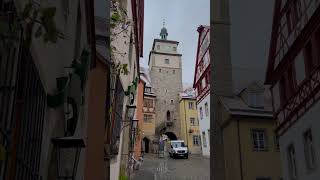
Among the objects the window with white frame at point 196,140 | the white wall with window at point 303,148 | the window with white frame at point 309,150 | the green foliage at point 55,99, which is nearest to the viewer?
the green foliage at point 55,99

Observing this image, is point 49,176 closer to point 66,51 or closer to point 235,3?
point 66,51

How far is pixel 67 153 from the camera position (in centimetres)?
633

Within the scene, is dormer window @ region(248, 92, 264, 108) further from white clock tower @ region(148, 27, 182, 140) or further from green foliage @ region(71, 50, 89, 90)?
white clock tower @ region(148, 27, 182, 140)

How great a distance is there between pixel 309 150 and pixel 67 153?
1208cm

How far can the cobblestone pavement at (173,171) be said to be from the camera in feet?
116

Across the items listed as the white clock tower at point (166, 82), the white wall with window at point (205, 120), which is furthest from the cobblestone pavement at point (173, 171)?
the white clock tower at point (166, 82)

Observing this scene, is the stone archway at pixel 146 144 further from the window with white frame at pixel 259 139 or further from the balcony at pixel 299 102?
the balcony at pixel 299 102

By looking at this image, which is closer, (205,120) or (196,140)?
(205,120)

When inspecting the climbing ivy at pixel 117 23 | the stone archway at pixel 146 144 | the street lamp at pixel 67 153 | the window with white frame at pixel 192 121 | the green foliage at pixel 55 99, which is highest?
the window with white frame at pixel 192 121

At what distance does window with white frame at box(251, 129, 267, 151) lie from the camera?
2753 cm

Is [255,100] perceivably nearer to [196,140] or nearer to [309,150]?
[309,150]

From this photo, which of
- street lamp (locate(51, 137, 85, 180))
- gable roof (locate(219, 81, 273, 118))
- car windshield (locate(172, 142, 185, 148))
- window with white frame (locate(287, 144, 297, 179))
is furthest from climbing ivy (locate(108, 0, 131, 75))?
car windshield (locate(172, 142, 185, 148))

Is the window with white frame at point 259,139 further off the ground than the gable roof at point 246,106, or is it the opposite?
the gable roof at point 246,106

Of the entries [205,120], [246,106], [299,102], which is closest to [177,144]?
[205,120]
